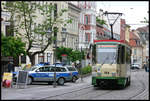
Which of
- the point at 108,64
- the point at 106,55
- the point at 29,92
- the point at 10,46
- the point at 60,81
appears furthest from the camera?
the point at 60,81

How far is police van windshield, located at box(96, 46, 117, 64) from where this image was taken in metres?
27.8

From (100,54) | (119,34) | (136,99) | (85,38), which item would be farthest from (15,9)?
(119,34)

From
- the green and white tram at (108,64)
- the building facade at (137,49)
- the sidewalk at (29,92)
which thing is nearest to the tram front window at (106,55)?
the green and white tram at (108,64)

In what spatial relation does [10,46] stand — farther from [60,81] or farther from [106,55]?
[106,55]

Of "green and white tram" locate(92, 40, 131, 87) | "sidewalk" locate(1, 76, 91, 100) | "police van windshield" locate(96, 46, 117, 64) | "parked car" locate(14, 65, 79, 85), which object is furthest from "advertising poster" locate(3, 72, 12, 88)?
"police van windshield" locate(96, 46, 117, 64)

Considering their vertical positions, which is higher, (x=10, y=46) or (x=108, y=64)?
(x=10, y=46)

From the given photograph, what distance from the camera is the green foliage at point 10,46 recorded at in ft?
99.3

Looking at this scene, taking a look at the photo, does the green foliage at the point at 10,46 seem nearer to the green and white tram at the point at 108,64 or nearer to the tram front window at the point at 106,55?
the green and white tram at the point at 108,64

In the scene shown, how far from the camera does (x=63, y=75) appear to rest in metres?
34.9

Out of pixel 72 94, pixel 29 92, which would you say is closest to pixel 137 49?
pixel 29 92

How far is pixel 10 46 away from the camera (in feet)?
101

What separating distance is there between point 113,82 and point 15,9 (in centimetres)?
1260

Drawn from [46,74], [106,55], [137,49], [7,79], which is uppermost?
[137,49]

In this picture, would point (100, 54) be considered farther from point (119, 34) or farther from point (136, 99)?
point (119, 34)
